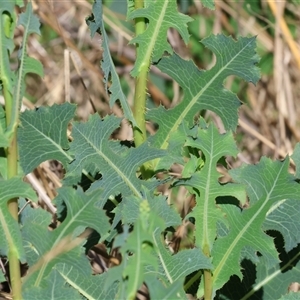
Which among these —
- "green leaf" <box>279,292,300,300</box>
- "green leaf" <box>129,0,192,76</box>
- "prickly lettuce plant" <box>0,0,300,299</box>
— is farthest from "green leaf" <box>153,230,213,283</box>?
"green leaf" <box>129,0,192,76</box>

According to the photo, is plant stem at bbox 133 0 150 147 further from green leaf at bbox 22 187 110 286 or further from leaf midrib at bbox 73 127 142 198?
green leaf at bbox 22 187 110 286

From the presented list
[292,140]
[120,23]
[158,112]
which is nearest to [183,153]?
[158,112]

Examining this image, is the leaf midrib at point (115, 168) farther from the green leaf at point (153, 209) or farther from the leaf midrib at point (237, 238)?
the leaf midrib at point (237, 238)

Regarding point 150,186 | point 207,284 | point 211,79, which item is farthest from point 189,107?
point 207,284

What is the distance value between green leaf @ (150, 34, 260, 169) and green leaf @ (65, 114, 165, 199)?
0.10 m

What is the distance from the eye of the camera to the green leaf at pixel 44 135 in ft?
3.02

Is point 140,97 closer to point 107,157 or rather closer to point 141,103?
point 141,103

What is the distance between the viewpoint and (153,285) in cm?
69

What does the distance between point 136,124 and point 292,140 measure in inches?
44.2

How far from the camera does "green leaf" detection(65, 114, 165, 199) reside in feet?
2.88

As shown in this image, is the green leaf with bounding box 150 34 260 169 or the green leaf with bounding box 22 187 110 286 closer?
the green leaf with bounding box 22 187 110 286

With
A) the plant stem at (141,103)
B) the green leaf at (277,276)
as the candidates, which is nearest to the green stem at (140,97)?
the plant stem at (141,103)

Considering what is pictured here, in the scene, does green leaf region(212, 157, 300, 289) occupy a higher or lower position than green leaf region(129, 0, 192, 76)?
lower

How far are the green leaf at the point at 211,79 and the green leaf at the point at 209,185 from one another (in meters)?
0.10
